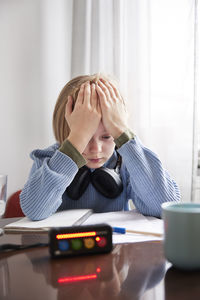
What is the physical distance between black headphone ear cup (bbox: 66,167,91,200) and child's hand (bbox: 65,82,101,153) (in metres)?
0.13

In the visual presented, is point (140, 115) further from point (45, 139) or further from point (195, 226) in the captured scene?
point (195, 226)

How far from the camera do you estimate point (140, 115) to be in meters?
1.85

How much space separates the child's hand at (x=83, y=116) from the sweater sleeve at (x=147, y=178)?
111mm

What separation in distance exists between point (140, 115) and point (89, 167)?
30.3 inches

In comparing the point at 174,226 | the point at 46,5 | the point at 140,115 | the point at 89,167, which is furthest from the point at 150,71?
the point at 174,226

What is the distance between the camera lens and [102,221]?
2.92 ft

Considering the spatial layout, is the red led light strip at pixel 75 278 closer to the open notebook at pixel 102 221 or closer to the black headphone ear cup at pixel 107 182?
the open notebook at pixel 102 221

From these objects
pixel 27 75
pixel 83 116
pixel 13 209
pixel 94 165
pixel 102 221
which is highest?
pixel 27 75

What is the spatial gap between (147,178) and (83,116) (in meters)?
0.26

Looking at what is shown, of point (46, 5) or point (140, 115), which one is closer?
point (140, 115)

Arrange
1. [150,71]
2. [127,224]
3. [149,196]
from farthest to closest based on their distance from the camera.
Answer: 1. [150,71]
2. [149,196]
3. [127,224]

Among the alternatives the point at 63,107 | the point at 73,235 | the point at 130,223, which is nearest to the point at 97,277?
the point at 73,235

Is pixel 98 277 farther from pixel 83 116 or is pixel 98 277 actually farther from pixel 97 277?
pixel 83 116

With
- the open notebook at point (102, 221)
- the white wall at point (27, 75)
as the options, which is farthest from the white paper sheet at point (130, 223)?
the white wall at point (27, 75)
